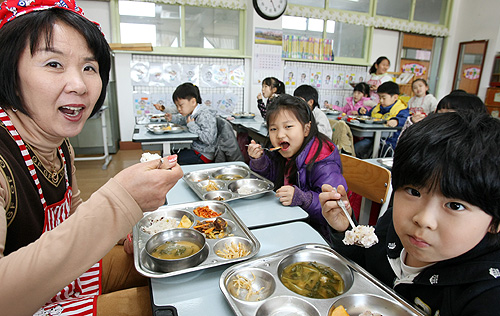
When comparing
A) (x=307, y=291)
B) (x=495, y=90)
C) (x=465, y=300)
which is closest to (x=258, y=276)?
(x=307, y=291)

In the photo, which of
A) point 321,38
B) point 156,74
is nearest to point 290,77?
point 321,38

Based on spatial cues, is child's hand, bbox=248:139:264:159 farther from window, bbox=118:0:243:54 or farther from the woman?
window, bbox=118:0:243:54

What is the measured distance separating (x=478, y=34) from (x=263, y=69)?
576 centimetres

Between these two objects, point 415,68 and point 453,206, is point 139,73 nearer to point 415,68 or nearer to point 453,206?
point 453,206

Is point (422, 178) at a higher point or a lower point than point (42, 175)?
higher

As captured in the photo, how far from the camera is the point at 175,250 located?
1206mm

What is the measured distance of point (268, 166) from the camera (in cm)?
222

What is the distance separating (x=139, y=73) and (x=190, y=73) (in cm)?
104

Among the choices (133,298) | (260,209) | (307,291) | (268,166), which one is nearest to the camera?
(307,291)

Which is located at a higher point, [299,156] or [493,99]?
[493,99]

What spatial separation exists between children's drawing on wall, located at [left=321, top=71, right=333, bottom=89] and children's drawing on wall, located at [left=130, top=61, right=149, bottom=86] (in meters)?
4.15

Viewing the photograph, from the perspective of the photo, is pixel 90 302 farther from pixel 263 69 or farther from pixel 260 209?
pixel 263 69

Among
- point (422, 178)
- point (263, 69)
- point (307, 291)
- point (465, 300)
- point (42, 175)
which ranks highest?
point (263, 69)

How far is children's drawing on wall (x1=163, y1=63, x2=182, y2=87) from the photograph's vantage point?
620cm
